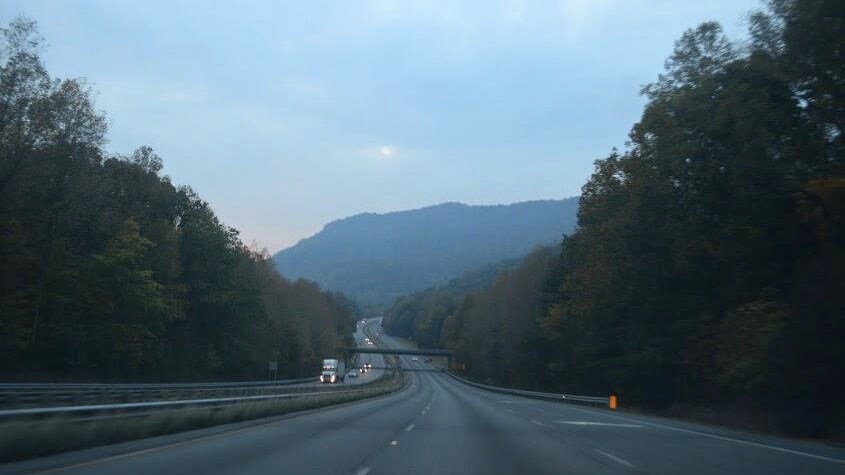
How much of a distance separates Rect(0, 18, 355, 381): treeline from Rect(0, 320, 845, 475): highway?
2524 centimetres

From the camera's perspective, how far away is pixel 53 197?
4931 centimetres

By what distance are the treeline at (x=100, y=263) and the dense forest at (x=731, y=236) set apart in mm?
31117

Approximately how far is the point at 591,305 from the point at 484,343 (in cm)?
6186

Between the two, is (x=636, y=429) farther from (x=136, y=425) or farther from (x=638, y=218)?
(x=638, y=218)

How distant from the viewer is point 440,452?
1873 cm

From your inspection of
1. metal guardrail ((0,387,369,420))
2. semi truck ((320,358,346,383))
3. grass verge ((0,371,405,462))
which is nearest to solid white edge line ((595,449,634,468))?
grass verge ((0,371,405,462))

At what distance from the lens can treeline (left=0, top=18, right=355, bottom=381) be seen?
44312 millimetres

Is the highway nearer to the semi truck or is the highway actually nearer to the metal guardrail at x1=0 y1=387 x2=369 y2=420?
the metal guardrail at x1=0 y1=387 x2=369 y2=420

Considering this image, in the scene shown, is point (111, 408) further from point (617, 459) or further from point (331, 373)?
point (331, 373)

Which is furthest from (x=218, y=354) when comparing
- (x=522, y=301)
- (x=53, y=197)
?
(x=522, y=301)

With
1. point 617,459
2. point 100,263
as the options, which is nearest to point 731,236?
point 617,459

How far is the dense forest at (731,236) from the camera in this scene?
28.4 metres

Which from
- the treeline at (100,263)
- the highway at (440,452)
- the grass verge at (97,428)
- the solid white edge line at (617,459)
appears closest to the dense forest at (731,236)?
the highway at (440,452)

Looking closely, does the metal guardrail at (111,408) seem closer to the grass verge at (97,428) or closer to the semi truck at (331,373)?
the grass verge at (97,428)
